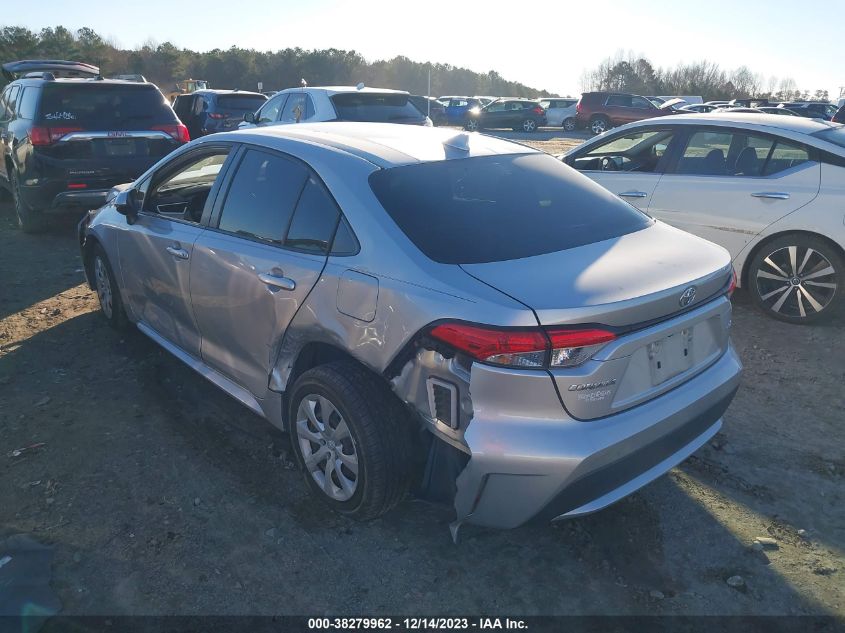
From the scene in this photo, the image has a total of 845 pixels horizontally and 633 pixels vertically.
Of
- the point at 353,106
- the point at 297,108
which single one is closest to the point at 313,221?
the point at 353,106

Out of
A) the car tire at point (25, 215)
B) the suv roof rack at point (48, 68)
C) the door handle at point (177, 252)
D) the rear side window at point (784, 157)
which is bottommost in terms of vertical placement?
the car tire at point (25, 215)

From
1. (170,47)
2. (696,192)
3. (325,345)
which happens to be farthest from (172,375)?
(170,47)

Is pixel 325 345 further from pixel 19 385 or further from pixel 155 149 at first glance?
pixel 155 149

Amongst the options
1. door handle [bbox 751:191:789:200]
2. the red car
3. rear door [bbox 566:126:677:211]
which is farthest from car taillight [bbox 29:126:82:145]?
the red car

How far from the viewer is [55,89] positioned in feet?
25.2

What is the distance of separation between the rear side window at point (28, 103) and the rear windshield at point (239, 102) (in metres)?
7.37

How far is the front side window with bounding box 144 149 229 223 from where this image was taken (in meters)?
3.94

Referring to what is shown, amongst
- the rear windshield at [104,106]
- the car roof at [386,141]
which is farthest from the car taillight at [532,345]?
the rear windshield at [104,106]

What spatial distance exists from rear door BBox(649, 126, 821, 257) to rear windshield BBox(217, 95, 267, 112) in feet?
39.7

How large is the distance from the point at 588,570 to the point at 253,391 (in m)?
1.86

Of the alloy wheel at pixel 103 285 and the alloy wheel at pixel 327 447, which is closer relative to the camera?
the alloy wheel at pixel 327 447

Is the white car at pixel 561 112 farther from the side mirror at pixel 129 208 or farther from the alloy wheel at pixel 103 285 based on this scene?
the side mirror at pixel 129 208

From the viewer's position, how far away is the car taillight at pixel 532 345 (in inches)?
89.4

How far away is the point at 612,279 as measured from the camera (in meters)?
2.52
